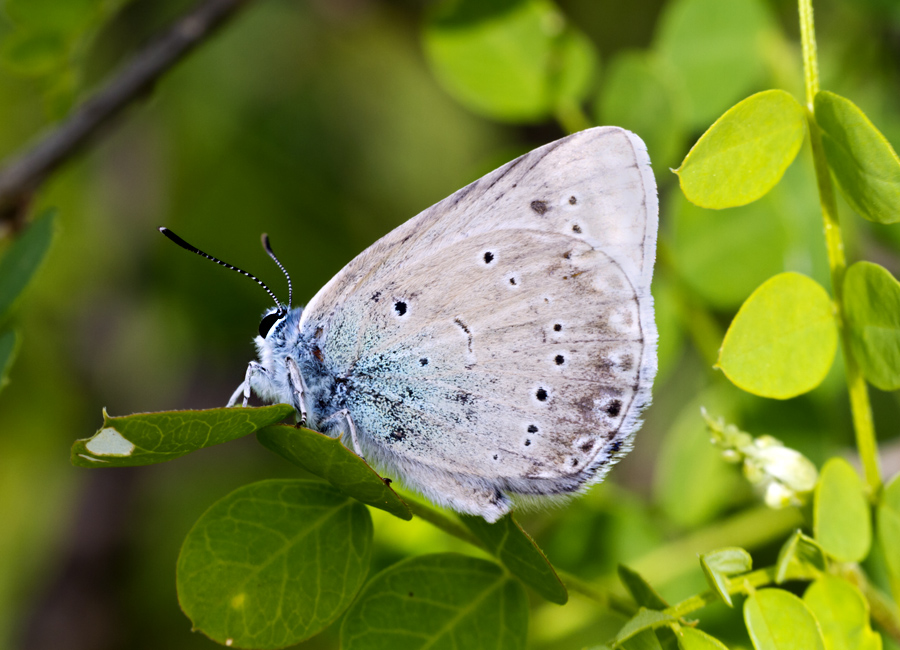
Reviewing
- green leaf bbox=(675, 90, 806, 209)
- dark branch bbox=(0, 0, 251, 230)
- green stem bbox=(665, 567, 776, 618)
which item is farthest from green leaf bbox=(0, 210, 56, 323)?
green stem bbox=(665, 567, 776, 618)

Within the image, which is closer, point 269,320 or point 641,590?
point 641,590

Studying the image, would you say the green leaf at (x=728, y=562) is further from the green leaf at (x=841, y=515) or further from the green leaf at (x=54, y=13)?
the green leaf at (x=54, y=13)

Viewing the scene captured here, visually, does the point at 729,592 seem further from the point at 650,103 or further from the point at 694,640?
the point at 650,103

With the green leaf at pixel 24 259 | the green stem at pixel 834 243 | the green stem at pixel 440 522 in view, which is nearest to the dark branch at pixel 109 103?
the green leaf at pixel 24 259

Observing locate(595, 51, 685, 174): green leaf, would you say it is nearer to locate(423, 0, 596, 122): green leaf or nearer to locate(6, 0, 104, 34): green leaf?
locate(423, 0, 596, 122): green leaf

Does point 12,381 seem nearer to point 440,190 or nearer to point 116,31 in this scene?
point 116,31

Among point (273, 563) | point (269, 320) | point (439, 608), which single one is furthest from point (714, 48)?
point (273, 563)
